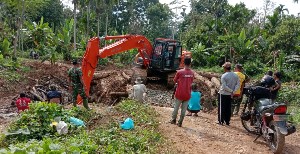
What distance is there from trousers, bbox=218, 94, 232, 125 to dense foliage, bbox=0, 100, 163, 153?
5.29 feet

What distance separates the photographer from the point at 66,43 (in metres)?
23.1

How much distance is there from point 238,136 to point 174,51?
887 cm

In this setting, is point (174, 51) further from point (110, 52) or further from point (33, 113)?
point (33, 113)

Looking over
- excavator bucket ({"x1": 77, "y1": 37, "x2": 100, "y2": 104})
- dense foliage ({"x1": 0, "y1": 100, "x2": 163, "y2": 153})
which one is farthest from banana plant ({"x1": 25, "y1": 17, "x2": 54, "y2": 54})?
dense foliage ({"x1": 0, "y1": 100, "x2": 163, "y2": 153})

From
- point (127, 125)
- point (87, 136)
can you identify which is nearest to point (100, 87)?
point (127, 125)

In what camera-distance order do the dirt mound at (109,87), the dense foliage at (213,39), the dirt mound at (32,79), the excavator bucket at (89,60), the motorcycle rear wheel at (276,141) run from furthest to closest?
the dense foliage at (213,39) < the dirt mound at (32,79) < the dirt mound at (109,87) < the excavator bucket at (89,60) < the motorcycle rear wheel at (276,141)

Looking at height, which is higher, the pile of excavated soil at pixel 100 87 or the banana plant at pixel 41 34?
the banana plant at pixel 41 34

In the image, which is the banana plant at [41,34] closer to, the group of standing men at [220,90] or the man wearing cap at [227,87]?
the group of standing men at [220,90]

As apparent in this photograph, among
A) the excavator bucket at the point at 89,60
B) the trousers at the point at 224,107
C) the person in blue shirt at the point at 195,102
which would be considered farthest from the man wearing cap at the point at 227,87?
the excavator bucket at the point at 89,60

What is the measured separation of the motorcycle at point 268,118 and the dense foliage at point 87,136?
2053 millimetres

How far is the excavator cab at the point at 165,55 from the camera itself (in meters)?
15.6

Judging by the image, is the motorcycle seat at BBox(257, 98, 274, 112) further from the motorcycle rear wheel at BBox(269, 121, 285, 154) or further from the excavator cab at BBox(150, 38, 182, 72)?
the excavator cab at BBox(150, 38, 182, 72)

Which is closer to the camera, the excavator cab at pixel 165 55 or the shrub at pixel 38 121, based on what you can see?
the shrub at pixel 38 121

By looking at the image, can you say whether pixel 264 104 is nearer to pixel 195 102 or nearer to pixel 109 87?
pixel 195 102
